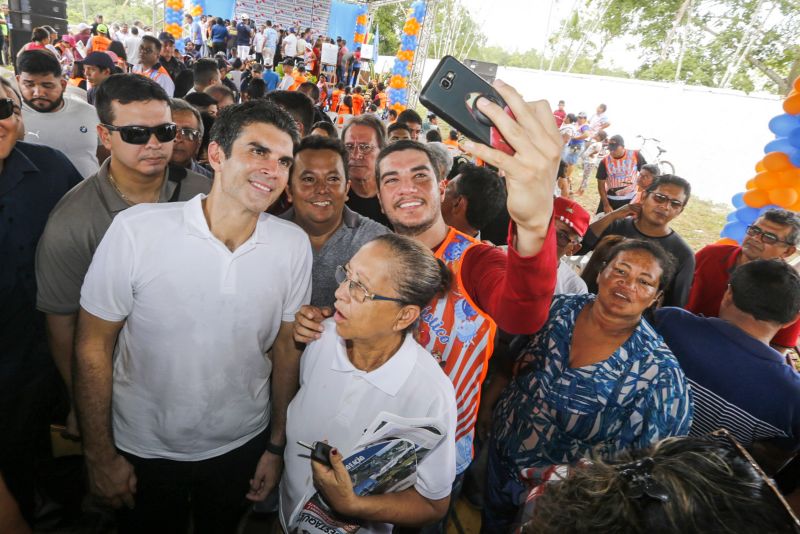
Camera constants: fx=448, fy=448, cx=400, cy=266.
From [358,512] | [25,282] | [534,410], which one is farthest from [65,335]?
[534,410]

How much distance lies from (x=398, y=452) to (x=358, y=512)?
0.77 ft

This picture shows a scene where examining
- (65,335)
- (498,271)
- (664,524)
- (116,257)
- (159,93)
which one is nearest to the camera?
(664,524)

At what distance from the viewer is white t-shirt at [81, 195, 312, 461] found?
64.4 inches

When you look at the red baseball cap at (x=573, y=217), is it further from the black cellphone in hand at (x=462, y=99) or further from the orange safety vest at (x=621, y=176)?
the orange safety vest at (x=621, y=176)

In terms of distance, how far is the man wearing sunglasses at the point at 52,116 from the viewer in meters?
3.51

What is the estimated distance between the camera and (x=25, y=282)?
2.02 m

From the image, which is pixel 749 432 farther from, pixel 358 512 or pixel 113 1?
pixel 113 1

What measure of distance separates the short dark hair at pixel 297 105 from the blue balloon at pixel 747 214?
197 inches

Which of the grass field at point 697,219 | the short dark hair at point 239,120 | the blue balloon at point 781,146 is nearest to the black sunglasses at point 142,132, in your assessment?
the short dark hair at point 239,120

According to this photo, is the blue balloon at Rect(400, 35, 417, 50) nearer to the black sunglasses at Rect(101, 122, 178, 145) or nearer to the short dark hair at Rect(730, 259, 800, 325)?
the black sunglasses at Rect(101, 122, 178, 145)

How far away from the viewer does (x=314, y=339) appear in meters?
1.70

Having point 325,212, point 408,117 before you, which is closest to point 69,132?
point 325,212

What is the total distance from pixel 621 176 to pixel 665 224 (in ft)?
13.4

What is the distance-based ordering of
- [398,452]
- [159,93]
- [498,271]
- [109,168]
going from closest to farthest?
[398,452], [498,271], [109,168], [159,93]
